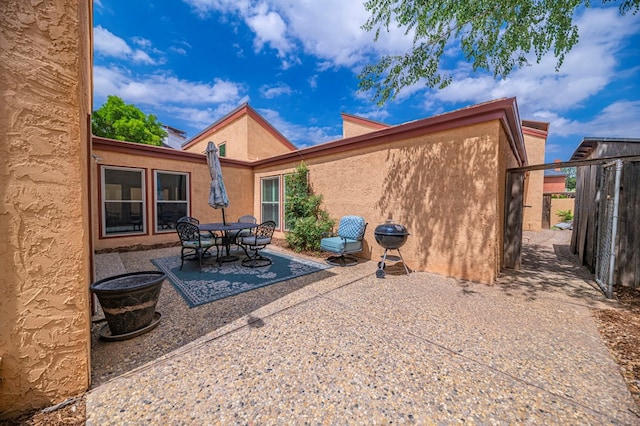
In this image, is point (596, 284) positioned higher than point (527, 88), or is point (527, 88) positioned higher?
point (527, 88)

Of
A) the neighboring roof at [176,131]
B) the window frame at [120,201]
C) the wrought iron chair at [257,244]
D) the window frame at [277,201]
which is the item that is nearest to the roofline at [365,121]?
the window frame at [277,201]

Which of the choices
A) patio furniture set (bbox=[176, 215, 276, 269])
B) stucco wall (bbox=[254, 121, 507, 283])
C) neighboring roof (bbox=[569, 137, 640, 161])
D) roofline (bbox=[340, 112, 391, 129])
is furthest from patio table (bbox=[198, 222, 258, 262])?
roofline (bbox=[340, 112, 391, 129])

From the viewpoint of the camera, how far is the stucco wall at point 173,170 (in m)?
6.59

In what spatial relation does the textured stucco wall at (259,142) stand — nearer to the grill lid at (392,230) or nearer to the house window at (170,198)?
the house window at (170,198)

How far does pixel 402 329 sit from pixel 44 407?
3103 millimetres

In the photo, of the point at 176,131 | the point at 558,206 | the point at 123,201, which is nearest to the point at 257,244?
the point at 123,201

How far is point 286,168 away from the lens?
838 cm

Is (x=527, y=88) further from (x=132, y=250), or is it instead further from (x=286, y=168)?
(x=132, y=250)

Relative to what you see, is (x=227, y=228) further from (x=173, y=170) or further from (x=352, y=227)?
(x=173, y=170)

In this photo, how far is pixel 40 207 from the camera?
1588 millimetres

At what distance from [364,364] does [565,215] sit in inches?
776

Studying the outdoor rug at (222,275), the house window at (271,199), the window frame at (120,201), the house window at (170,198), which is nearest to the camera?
the outdoor rug at (222,275)

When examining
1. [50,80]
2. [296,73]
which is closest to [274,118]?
[296,73]

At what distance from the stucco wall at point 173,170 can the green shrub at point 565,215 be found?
1893cm
